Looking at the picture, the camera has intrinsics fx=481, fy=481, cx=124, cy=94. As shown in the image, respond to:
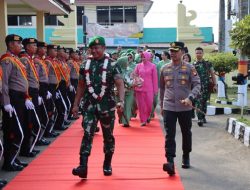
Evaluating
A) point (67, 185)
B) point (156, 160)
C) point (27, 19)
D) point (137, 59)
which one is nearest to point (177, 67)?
point (156, 160)

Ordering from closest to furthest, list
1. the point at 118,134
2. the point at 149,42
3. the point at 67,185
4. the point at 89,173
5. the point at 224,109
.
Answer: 1. the point at 67,185
2. the point at 89,173
3. the point at 118,134
4. the point at 224,109
5. the point at 149,42

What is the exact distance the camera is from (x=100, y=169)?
22.8ft

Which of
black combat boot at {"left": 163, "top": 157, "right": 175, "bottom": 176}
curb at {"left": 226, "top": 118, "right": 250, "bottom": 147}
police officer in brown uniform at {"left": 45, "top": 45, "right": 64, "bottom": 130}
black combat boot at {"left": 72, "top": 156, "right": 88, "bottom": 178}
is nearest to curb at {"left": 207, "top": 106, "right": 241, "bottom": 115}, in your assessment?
curb at {"left": 226, "top": 118, "right": 250, "bottom": 147}

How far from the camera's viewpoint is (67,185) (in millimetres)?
6090

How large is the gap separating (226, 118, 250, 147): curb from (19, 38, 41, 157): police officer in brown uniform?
3.74 metres

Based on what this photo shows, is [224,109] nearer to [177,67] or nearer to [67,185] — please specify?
[177,67]

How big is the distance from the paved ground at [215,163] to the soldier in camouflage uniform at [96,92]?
1.20 meters

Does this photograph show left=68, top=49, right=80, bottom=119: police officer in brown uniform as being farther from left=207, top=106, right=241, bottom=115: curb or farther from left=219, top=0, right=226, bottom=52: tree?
left=219, top=0, right=226, bottom=52: tree

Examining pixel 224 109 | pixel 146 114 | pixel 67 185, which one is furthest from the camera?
pixel 224 109

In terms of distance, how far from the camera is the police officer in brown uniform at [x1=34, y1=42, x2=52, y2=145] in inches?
353

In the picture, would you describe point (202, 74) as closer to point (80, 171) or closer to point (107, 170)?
point (107, 170)

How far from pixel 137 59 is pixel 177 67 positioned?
721cm

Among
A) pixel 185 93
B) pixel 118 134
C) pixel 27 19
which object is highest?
pixel 27 19

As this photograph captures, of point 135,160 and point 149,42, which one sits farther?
point 149,42
